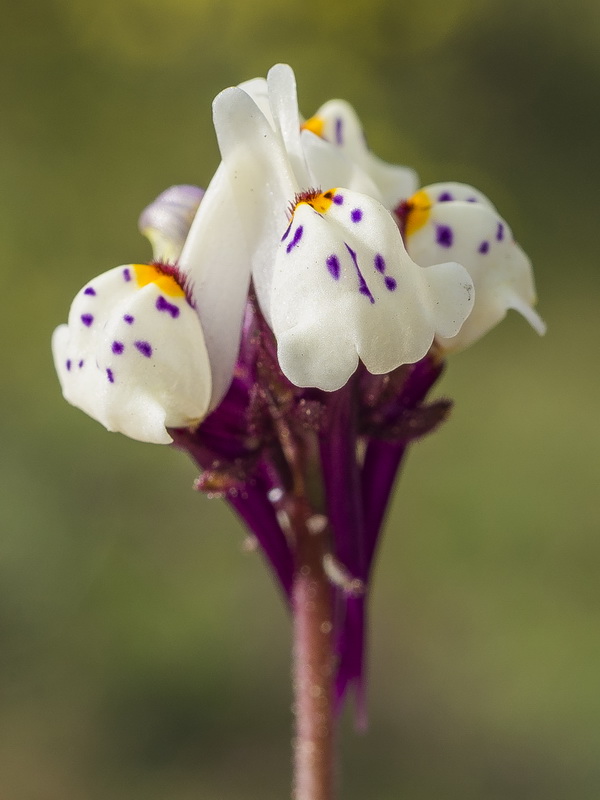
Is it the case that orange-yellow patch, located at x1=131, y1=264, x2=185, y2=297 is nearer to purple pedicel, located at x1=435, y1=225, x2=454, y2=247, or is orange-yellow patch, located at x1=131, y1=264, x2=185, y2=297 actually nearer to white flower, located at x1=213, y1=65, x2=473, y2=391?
white flower, located at x1=213, y1=65, x2=473, y2=391

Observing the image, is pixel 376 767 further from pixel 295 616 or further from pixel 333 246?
pixel 333 246

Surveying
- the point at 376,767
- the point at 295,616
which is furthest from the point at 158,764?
the point at 295,616

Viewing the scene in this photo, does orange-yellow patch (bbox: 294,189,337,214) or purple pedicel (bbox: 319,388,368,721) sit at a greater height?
orange-yellow patch (bbox: 294,189,337,214)

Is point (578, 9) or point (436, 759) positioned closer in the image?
point (436, 759)

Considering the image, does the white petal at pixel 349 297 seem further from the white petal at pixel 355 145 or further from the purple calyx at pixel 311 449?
the white petal at pixel 355 145

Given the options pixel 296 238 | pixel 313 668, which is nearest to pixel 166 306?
pixel 296 238

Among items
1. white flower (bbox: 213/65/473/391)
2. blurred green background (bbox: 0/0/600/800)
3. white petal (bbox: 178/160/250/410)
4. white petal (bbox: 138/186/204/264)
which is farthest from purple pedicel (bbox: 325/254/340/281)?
blurred green background (bbox: 0/0/600/800)
